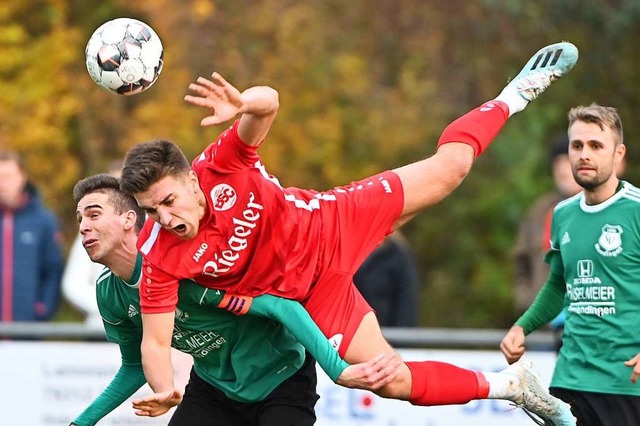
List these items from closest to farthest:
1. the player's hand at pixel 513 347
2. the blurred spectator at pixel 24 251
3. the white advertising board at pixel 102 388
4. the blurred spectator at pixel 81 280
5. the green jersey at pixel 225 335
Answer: the green jersey at pixel 225 335, the player's hand at pixel 513 347, the white advertising board at pixel 102 388, the blurred spectator at pixel 81 280, the blurred spectator at pixel 24 251

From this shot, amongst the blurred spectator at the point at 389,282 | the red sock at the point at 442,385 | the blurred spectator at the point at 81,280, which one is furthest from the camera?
the blurred spectator at the point at 389,282

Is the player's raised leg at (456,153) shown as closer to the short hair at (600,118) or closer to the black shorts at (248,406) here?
the short hair at (600,118)

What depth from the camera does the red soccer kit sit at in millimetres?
6098

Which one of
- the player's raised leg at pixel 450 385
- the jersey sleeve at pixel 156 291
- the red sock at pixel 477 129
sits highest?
the red sock at pixel 477 129

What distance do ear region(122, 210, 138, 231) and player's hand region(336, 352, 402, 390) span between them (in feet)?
4.24

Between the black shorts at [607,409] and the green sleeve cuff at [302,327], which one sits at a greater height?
the green sleeve cuff at [302,327]

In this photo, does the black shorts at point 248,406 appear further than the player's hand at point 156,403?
Yes

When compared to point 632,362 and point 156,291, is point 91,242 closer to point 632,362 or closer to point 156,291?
point 156,291

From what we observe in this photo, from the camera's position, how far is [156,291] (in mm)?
6031

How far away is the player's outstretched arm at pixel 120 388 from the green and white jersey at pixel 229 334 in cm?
21

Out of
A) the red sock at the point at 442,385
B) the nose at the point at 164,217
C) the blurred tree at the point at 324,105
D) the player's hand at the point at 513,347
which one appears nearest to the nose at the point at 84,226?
the nose at the point at 164,217

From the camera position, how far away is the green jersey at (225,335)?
6.24 metres

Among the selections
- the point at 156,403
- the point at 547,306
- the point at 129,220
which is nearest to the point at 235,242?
the point at 129,220

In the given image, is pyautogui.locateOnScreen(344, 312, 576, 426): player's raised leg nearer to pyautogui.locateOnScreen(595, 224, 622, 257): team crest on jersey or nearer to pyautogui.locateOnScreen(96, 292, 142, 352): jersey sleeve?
pyautogui.locateOnScreen(595, 224, 622, 257): team crest on jersey
